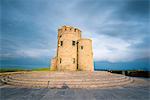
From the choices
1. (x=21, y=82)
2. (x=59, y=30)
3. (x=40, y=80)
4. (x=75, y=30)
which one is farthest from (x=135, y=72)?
(x=21, y=82)

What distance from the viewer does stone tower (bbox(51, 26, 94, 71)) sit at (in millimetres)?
24344

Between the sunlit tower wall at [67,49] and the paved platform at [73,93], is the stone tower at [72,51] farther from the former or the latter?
the paved platform at [73,93]

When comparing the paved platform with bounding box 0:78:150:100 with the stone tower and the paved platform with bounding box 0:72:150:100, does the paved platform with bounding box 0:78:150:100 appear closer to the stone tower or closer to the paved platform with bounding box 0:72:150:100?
the paved platform with bounding box 0:72:150:100

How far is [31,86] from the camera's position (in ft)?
42.6

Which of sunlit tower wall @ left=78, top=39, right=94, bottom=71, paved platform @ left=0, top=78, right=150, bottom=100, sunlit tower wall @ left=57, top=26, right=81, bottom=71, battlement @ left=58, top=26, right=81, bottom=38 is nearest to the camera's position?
paved platform @ left=0, top=78, right=150, bottom=100

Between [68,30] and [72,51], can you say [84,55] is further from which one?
[68,30]

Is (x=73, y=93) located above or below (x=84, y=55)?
below

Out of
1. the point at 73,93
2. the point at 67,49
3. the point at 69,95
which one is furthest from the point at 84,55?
the point at 69,95

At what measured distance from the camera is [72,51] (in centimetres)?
2470

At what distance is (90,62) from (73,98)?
17180mm

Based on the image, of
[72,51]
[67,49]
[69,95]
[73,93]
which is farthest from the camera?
[72,51]

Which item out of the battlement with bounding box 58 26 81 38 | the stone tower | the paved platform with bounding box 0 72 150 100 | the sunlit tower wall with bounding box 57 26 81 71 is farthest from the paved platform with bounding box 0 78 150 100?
the battlement with bounding box 58 26 81 38

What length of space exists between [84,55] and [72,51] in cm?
250

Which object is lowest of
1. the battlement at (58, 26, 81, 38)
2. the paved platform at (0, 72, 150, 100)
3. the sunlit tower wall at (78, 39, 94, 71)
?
the paved platform at (0, 72, 150, 100)
